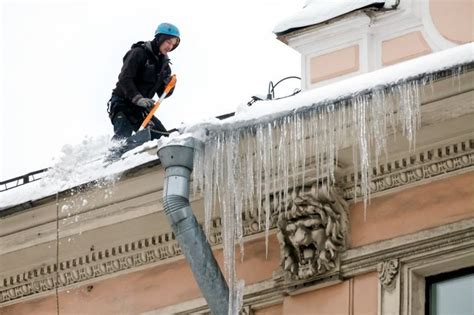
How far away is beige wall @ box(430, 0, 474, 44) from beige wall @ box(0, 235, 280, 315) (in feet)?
5.96

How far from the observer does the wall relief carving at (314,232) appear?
19.5m

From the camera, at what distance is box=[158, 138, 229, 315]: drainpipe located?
63.7ft

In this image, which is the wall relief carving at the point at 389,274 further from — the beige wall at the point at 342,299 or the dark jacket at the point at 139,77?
the dark jacket at the point at 139,77

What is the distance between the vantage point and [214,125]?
19.6m

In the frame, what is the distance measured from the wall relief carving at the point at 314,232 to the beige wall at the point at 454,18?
1.30m

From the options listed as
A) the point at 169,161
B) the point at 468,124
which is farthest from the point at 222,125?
the point at 468,124

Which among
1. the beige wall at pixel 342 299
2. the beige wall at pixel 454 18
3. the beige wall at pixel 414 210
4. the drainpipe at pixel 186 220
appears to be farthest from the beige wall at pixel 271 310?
the beige wall at pixel 454 18

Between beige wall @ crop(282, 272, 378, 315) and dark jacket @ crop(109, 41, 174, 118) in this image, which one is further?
dark jacket @ crop(109, 41, 174, 118)

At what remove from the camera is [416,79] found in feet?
61.5

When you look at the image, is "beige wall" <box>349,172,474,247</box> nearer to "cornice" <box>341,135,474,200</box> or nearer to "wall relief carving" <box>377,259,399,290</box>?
"cornice" <box>341,135,474,200</box>

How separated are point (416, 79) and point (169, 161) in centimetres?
183

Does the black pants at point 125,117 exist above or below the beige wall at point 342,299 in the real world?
above

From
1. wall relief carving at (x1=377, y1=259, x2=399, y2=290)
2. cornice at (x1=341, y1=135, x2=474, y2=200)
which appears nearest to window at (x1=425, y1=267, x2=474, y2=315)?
wall relief carving at (x1=377, y1=259, x2=399, y2=290)

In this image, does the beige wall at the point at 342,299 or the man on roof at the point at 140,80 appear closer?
the beige wall at the point at 342,299
